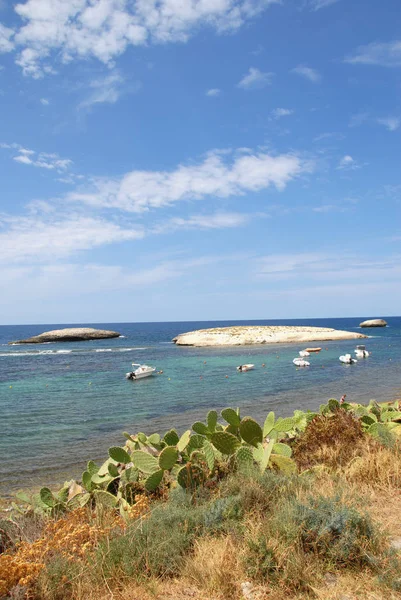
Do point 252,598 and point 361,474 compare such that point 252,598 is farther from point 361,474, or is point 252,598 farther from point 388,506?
point 361,474

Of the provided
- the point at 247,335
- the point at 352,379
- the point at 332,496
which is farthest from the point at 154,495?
the point at 247,335

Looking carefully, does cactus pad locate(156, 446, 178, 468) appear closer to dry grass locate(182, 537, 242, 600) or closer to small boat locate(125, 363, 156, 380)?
dry grass locate(182, 537, 242, 600)

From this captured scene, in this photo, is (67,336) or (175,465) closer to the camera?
(175,465)

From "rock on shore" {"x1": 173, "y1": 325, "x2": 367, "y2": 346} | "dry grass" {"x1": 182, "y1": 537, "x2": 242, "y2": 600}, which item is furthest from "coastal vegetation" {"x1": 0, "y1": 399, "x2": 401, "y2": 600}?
"rock on shore" {"x1": 173, "y1": 325, "x2": 367, "y2": 346}

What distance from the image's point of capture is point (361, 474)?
6430mm

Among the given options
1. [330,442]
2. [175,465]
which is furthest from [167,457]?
[330,442]

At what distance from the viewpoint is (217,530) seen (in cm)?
466

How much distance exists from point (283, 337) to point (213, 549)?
71843mm

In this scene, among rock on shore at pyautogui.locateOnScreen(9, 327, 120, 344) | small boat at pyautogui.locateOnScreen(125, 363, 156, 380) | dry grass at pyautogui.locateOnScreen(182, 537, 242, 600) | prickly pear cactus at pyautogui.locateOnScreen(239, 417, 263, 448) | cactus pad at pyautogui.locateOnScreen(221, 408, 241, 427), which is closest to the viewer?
dry grass at pyautogui.locateOnScreen(182, 537, 242, 600)

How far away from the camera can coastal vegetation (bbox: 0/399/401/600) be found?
3748mm

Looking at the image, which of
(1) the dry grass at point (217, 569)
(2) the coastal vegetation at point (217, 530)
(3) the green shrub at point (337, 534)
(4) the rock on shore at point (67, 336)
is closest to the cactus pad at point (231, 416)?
(2) the coastal vegetation at point (217, 530)

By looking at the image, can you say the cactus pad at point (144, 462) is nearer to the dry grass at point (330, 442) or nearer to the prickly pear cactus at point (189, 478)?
the prickly pear cactus at point (189, 478)

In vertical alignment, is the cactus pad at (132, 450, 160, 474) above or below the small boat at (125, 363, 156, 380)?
above

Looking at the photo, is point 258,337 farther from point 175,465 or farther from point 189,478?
point 189,478
